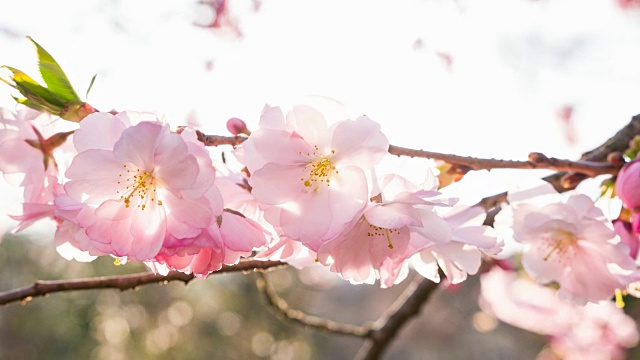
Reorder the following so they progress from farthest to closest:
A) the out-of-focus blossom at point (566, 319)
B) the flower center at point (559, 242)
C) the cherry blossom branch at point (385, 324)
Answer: the out-of-focus blossom at point (566, 319), the cherry blossom branch at point (385, 324), the flower center at point (559, 242)

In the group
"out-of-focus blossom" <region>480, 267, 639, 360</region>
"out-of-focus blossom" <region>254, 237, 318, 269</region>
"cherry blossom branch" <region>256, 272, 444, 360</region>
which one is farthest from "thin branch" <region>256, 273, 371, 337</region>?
"out-of-focus blossom" <region>480, 267, 639, 360</region>

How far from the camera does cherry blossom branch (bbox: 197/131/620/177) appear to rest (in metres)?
0.56

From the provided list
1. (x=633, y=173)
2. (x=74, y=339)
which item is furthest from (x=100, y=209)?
(x=74, y=339)

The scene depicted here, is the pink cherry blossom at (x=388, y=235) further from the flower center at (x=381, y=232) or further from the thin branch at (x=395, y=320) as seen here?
the thin branch at (x=395, y=320)

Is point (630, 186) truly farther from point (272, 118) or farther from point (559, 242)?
point (272, 118)

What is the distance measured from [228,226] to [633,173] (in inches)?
15.0

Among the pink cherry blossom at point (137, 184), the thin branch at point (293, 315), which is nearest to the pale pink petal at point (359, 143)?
the pink cherry blossom at point (137, 184)

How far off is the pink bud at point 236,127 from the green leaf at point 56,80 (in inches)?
5.5

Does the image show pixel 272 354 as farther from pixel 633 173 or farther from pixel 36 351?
pixel 633 173

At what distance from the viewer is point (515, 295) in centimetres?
313

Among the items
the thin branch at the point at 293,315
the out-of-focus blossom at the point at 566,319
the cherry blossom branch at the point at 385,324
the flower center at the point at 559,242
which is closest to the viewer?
the flower center at the point at 559,242

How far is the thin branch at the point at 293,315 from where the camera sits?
107 cm

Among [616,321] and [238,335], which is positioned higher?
[616,321]

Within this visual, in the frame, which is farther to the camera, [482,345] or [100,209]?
[482,345]
